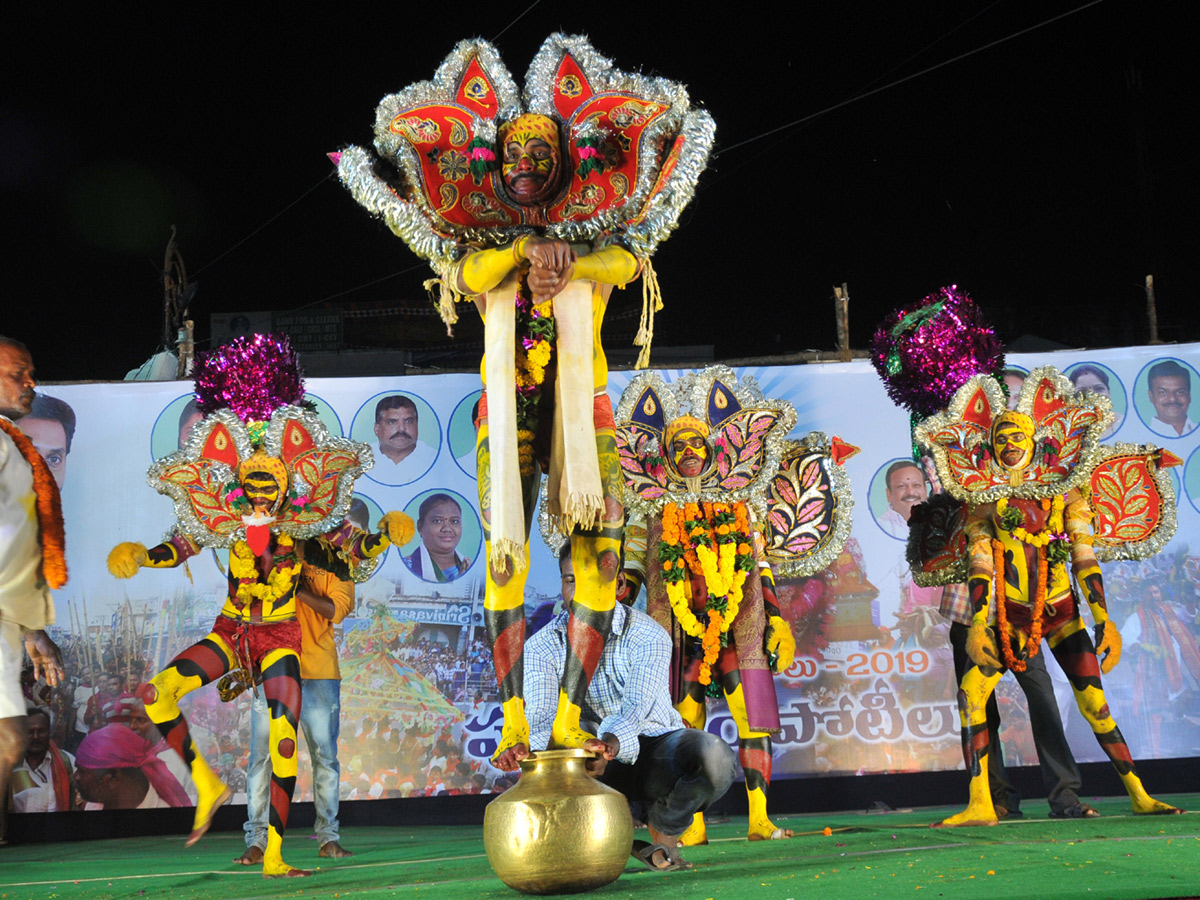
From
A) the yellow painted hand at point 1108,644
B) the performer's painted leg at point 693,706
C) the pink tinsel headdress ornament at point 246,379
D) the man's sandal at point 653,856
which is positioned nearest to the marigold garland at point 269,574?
the pink tinsel headdress ornament at point 246,379

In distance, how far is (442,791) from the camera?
6996 millimetres

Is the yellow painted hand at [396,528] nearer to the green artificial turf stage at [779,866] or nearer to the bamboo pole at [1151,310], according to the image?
the green artificial turf stage at [779,866]

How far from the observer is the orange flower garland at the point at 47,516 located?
12.5 feet

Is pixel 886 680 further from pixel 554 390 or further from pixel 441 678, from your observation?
pixel 554 390

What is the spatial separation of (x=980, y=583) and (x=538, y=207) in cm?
313

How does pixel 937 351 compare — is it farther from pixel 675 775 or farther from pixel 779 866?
pixel 675 775

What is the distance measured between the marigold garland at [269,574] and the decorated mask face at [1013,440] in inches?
132

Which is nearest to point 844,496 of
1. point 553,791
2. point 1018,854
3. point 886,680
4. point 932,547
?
point 932,547

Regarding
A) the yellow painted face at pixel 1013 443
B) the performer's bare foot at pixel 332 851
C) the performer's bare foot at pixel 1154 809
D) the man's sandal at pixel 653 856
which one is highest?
the yellow painted face at pixel 1013 443

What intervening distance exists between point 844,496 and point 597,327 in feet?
9.33

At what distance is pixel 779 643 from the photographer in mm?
5754

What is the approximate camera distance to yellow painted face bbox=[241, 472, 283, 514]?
5.55 metres

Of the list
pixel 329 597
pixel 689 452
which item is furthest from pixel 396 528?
pixel 689 452

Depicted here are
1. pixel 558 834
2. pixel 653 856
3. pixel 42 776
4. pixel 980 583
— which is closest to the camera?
pixel 558 834
